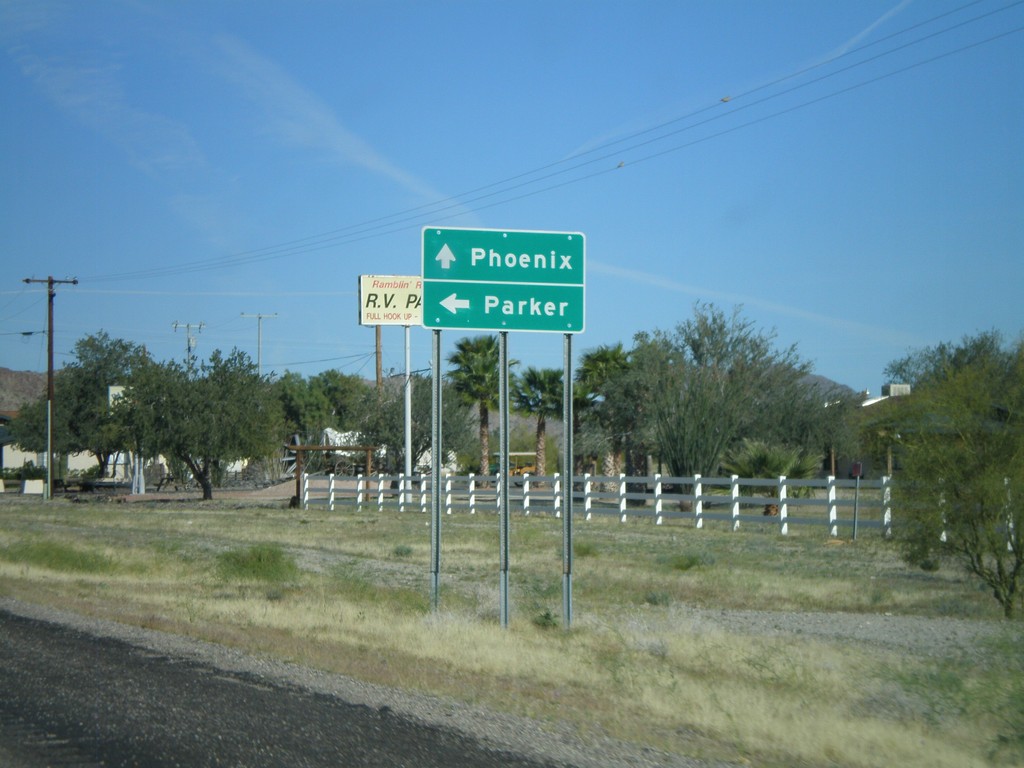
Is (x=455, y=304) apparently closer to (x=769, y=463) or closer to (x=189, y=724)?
(x=189, y=724)

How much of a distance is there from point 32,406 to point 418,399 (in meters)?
29.8

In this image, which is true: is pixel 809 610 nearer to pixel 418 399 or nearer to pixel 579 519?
pixel 579 519

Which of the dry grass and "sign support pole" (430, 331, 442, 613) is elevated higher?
"sign support pole" (430, 331, 442, 613)

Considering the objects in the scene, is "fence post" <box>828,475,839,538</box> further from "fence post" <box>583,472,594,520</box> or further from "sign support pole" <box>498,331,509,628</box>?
"sign support pole" <box>498,331,509,628</box>

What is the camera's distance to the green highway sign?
12469mm

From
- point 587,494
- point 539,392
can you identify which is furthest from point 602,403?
point 587,494

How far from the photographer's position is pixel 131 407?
4719 cm

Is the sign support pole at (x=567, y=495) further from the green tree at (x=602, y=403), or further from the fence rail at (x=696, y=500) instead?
the green tree at (x=602, y=403)

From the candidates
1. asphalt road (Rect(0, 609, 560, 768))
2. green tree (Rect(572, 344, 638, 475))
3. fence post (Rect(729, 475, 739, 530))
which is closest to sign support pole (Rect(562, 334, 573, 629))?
asphalt road (Rect(0, 609, 560, 768))

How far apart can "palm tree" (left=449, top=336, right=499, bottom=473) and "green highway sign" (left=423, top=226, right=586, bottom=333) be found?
126 ft

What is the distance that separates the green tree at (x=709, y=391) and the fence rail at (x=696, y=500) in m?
1.41

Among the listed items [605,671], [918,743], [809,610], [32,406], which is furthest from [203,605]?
[32,406]

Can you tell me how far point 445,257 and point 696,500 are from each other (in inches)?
695

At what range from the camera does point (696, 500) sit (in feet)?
93.9
